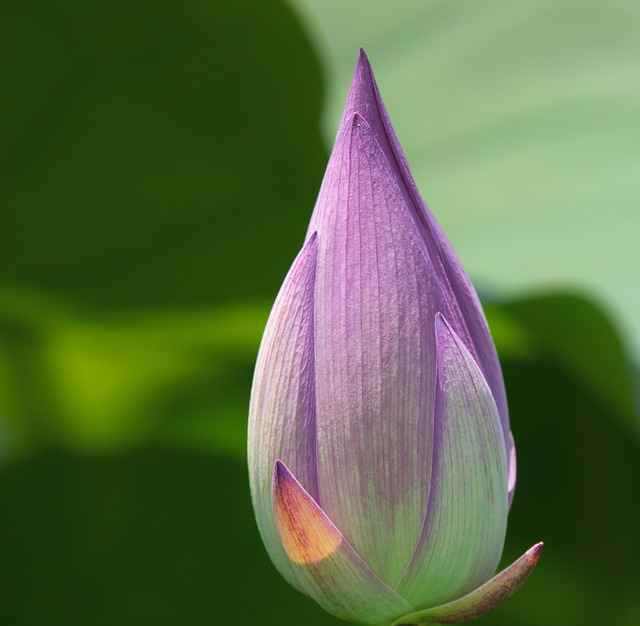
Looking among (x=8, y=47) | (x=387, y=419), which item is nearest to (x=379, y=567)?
(x=387, y=419)

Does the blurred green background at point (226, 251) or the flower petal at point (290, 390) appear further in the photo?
the blurred green background at point (226, 251)

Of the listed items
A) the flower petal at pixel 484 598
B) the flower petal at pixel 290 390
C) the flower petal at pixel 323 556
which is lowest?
the flower petal at pixel 484 598

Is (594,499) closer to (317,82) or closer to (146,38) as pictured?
(317,82)

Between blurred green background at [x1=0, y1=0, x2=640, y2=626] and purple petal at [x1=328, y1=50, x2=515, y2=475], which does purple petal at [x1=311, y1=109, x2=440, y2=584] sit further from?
blurred green background at [x1=0, y1=0, x2=640, y2=626]

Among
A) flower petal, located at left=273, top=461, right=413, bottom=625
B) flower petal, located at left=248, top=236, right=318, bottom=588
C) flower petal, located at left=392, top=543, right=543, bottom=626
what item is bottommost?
flower petal, located at left=392, top=543, right=543, bottom=626

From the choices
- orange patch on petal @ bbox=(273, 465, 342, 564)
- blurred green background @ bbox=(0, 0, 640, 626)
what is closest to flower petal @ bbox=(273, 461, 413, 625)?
orange patch on petal @ bbox=(273, 465, 342, 564)

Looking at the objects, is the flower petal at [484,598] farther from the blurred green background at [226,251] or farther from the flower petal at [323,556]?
the blurred green background at [226,251]

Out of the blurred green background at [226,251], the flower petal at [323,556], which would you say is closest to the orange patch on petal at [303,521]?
the flower petal at [323,556]

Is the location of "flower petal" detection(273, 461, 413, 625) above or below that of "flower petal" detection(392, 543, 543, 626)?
above
